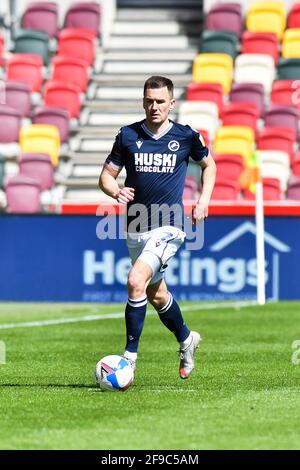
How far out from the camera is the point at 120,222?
894 inches

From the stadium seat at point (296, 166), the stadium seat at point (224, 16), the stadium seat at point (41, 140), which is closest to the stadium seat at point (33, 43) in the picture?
the stadium seat at point (41, 140)

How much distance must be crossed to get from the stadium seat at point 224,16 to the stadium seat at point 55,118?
4.27 meters

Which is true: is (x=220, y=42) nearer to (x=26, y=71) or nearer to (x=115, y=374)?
(x=26, y=71)

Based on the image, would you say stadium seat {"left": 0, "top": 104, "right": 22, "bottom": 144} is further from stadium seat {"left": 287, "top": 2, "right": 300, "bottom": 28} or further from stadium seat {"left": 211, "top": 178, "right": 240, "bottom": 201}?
stadium seat {"left": 287, "top": 2, "right": 300, "bottom": 28}

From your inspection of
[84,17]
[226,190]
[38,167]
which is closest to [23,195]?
[38,167]

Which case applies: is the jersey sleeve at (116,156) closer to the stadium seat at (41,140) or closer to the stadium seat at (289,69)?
the stadium seat at (41,140)

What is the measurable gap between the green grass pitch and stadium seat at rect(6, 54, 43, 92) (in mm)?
13003

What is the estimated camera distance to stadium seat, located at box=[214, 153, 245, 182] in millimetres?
26719

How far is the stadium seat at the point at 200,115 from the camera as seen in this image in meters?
28.4

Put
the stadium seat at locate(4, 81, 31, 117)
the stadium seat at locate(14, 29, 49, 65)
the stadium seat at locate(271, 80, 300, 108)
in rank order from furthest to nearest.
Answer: the stadium seat at locate(14, 29, 49, 65) → the stadium seat at locate(4, 81, 31, 117) → the stadium seat at locate(271, 80, 300, 108)

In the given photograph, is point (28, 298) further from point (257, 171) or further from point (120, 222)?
point (257, 171)

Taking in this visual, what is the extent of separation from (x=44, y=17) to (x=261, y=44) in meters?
5.14

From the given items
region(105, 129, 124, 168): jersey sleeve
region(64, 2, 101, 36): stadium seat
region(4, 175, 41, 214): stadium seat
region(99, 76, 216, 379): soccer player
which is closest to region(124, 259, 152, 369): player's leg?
region(99, 76, 216, 379): soccer player

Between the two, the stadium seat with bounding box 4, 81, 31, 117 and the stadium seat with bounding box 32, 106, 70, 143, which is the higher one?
the stadium seat with bounding box 4, 81, 31, 117
